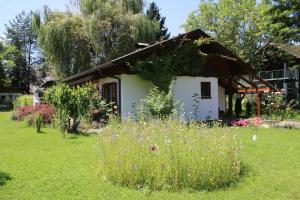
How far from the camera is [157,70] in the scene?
17438 millimetres

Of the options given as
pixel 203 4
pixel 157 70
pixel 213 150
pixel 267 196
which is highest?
pixel 203 4

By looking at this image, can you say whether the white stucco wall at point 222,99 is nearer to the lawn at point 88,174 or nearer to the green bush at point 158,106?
the green bush at point 158,106

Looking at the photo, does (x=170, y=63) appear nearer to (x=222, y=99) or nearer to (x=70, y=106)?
(x=70, y=106)

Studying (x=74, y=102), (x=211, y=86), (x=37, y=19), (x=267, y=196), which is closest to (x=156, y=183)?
(x=267, y=196)

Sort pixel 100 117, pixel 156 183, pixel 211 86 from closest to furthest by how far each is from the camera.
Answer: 1. pixel 156 183
2. pixel 100 117
3. pixel 211 86

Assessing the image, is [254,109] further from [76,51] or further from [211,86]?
[76,51]

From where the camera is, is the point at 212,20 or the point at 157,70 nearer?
the point at 157,70

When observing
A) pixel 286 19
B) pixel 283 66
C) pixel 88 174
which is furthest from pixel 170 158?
pixel 283 66

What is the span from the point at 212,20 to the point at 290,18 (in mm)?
14432

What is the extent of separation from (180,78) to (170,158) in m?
12.8

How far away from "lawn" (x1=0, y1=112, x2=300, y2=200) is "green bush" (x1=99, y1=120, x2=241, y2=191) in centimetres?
27

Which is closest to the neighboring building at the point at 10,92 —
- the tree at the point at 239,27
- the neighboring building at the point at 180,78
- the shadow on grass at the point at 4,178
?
the tree at the point at 239,27

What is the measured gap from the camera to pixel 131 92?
1756cm

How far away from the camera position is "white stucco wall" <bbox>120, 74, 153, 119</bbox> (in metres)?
17.3
